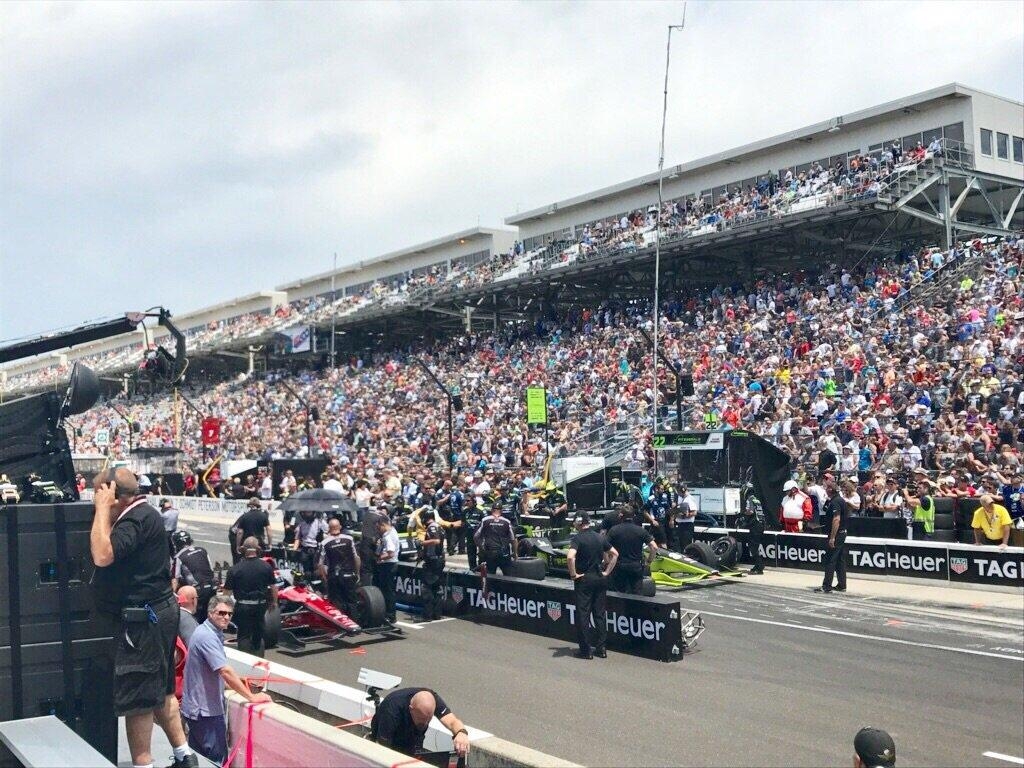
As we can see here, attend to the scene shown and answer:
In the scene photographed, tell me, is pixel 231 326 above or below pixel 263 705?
above

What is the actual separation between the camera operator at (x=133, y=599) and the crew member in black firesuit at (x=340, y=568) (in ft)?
26.0

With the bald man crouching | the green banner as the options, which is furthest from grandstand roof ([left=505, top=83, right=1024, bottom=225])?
the bald man crouching

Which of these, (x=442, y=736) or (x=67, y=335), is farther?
(x=67, y=335)

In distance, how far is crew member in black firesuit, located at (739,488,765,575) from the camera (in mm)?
19297

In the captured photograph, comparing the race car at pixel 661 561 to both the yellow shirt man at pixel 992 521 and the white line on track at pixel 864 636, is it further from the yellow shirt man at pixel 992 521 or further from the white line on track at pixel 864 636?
the yellow shirt man at pixel 992 521

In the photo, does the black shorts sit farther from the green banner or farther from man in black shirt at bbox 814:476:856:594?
the green banner

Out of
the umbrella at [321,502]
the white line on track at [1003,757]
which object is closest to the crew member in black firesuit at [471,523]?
the umbrella at [321,502]

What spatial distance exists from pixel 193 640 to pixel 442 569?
873 centimetres

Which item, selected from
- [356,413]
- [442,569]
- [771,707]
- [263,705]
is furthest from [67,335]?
[356,413]

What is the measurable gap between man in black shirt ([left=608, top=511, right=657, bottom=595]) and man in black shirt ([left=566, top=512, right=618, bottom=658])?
2.60 feet

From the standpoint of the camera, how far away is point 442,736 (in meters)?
6.73

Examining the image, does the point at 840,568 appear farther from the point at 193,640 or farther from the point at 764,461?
the point at 193,640

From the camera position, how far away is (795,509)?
20328mm

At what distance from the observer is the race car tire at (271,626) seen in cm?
1239
